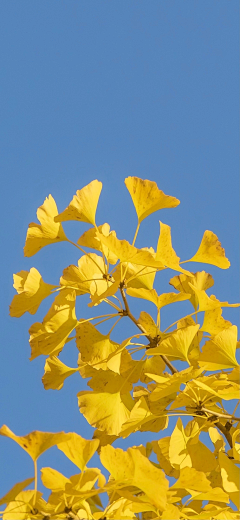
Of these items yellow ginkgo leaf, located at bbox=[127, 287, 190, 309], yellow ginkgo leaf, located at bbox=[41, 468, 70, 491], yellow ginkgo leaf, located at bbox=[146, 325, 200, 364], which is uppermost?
yellow ginkgo leaf, located at bbox=[127, 287, 190, 309]

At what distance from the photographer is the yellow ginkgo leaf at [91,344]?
1.73 metres

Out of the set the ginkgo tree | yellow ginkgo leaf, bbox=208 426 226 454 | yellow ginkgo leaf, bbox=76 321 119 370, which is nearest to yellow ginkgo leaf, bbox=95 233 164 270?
the ginkgo tree

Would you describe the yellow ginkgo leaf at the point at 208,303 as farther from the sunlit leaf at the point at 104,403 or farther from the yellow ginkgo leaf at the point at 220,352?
the sunlit leaf at the point at 104,403

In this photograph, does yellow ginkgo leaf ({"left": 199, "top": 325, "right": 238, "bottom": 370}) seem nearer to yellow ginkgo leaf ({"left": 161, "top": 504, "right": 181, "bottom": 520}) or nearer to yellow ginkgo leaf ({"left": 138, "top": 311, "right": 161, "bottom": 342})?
yellow ginkgo leaf ({"left": 138, "top": 311, "right": 161, "bottom": 342})

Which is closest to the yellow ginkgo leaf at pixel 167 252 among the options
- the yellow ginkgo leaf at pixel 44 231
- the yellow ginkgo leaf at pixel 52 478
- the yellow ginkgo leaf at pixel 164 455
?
the yellow ginkgo leaf at pixel 44 231

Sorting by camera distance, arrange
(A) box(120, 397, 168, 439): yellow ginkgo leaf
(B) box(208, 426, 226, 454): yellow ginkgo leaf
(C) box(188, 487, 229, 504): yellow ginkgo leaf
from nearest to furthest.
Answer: (C) box(188, 487, 229, 504): yellow ginkgo leaf → (A) box(120, 397, 168, 439): yellow ginkgo leaf → (B) box(208, 426, 226, 454): yellow ginkgo leaf

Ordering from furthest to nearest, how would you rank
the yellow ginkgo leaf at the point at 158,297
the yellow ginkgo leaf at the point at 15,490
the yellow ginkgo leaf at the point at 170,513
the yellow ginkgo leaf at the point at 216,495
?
the yellow ginkgo leaf at the point at 158,297 → the yellow ginkgo leaf at the point at 216,495 → the yellow ginkgo leaf at the point at 170,513 → the yellow ginkgo leaf at the point at 15,490

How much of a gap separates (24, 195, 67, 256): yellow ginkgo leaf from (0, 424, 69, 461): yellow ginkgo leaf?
71 centimetres

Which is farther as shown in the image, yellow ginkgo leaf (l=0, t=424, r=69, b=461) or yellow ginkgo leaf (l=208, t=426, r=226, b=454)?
yellow ginkgo leaf (l=208, t=426, r=226, b=454)

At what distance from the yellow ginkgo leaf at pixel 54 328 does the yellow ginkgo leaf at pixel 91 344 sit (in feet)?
0.18

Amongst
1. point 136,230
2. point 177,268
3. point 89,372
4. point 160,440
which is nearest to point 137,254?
point 177,268

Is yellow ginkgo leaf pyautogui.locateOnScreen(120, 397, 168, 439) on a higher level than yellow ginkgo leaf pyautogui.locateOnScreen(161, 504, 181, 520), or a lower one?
higher

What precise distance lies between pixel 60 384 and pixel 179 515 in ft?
1.93

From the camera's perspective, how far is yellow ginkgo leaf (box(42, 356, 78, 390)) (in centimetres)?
176
